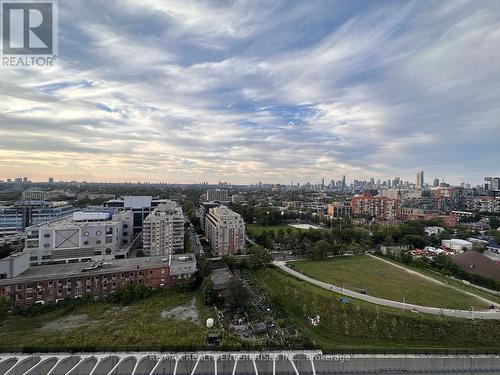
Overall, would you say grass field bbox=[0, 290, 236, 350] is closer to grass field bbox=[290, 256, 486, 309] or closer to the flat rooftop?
the flat rooftop

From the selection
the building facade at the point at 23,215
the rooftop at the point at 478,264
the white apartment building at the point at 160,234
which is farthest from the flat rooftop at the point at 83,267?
the rooftop at the point at 478,264

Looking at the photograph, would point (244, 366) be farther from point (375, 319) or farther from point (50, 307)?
point (50, 307)

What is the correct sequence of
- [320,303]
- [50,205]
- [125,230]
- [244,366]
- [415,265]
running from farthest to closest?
[50,205]
[125,230]
[415,265]
[320,303]
[244,366]

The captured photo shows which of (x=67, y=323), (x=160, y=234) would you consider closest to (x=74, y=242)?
(x=160, y=234)

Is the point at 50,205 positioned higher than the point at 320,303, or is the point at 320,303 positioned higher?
the point at 50,205

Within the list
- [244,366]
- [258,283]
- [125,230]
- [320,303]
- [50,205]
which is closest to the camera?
[244,366]

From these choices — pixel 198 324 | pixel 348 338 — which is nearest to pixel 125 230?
pixel 198 324

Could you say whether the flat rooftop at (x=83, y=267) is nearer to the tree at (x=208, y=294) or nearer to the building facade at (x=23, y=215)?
the tree at (x=208, y=294)

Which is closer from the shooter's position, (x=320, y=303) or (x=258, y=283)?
(x=320, y=303)
